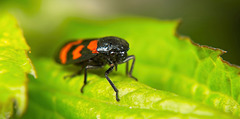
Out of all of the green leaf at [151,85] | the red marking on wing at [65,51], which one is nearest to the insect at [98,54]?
the red marking on wing at [65,51]

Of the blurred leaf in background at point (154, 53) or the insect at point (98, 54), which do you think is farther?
the insect at point (98, 54)

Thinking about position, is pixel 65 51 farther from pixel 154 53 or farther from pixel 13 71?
pixel 13 71

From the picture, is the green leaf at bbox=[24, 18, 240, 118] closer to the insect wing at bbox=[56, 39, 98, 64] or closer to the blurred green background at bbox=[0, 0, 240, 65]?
the insect wing at bbox=[56, 39, 98, 64]

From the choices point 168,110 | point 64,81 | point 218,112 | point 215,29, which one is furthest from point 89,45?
point 215,29

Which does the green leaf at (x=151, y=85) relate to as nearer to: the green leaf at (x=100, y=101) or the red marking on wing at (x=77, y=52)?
the green leaf at (x=100, y=101)

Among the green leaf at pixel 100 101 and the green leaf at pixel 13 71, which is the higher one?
the green leaf at pixel 13 71

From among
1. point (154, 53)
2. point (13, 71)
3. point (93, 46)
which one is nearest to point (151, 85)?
point (154, 53)
